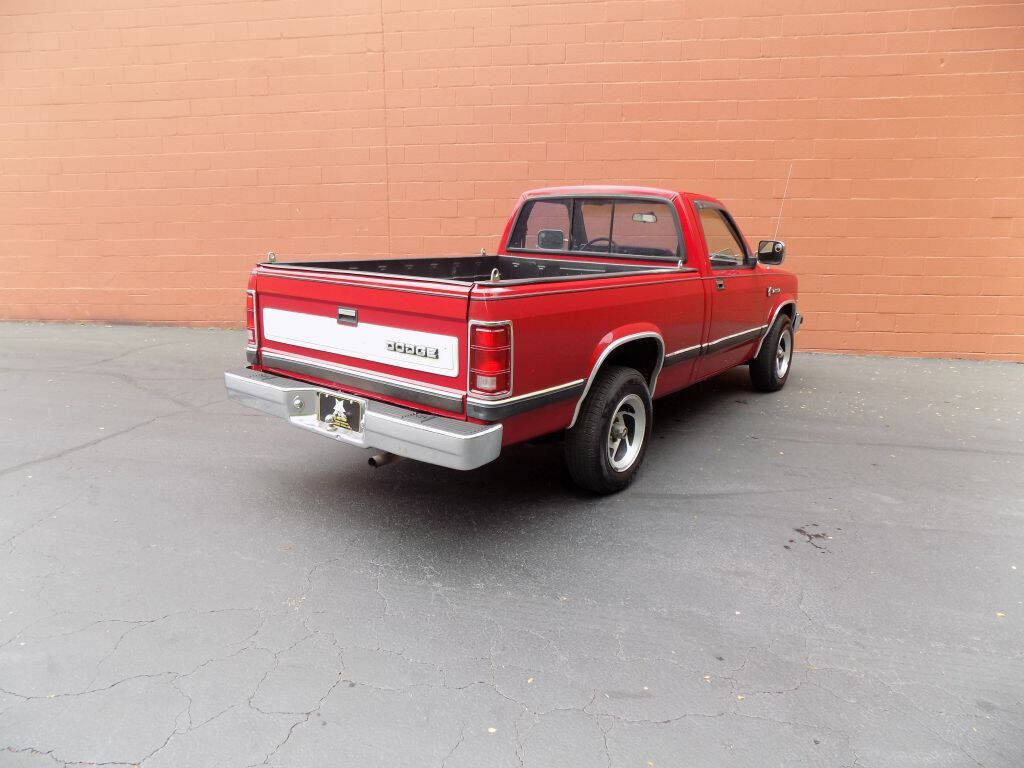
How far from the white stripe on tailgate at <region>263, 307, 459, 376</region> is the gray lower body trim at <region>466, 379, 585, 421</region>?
0.64 ft

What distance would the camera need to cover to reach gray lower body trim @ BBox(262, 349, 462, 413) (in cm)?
333

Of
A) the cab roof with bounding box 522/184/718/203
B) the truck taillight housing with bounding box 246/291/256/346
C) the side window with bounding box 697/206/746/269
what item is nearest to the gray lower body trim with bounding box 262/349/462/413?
the truck taillight housing with bounding box 246/291/256/346

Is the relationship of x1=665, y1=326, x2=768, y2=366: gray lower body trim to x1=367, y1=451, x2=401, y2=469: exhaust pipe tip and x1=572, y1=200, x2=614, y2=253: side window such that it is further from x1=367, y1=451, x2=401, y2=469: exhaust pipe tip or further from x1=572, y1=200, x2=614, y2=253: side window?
x1=367, y1=451, x2=401, y2=469: exhaust pipe tip

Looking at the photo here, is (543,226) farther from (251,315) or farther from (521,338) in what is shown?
(521,338)

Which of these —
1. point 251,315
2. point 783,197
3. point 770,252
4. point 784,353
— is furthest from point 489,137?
point 251,315

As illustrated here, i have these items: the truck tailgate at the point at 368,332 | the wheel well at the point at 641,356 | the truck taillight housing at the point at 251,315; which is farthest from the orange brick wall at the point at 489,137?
the truck tailgate at the point at 368,332

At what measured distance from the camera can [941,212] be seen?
816cm

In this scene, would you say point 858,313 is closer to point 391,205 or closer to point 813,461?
point 813,461

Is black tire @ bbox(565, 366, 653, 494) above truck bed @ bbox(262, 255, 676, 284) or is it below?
below

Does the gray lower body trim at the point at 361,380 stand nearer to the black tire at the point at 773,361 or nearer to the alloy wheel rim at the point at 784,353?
the black tire at the point at 773,361

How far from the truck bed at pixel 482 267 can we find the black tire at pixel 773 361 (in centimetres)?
212

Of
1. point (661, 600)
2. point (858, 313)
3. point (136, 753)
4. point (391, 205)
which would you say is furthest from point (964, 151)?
point (136, 753)

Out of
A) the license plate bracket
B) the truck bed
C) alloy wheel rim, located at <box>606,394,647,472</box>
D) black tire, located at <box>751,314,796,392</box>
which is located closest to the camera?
the license plate bracket

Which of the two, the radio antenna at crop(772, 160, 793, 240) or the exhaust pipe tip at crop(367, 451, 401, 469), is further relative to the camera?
the radio antenna at crop(772, 160, 793, 240)
